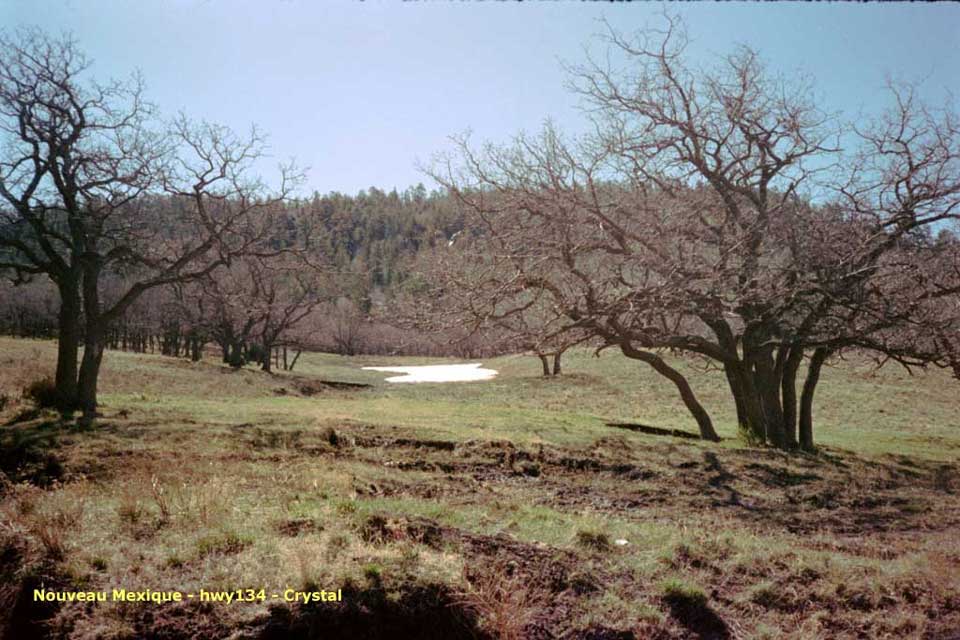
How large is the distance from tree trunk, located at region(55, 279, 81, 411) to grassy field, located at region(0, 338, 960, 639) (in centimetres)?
108

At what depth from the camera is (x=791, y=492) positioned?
417 inches

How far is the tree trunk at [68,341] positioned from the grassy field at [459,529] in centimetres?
108

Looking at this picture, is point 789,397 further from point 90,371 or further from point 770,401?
point 90,371

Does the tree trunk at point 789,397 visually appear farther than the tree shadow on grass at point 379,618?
Yes

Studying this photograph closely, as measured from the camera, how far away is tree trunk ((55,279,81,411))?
14.4 metres

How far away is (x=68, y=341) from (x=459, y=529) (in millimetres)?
12772

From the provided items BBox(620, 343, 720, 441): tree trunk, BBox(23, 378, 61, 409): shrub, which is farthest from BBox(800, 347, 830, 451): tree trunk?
BBox(23, 378, 61, 409): shrub

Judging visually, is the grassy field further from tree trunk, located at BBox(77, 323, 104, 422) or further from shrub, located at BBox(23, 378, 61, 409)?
tree trunk, located at BBox(77, 323, 104, 422)

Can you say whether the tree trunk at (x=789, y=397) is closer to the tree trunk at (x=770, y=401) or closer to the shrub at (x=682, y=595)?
the tree trunk at (x=770, y=401)

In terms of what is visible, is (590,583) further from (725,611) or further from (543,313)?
(543,313)

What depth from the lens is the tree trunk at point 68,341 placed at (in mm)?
14414

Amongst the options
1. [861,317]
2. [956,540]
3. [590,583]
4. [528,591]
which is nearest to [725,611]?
[590,583]

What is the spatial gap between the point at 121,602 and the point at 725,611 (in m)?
5.03

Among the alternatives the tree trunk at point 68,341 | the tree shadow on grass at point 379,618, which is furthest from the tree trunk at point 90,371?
the tree shadow on grass at point 379,618
